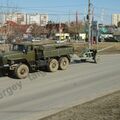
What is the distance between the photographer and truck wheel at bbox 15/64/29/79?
22.2 m

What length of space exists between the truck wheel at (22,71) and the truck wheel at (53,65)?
2255 millimetres

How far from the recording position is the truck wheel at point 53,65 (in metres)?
25.0

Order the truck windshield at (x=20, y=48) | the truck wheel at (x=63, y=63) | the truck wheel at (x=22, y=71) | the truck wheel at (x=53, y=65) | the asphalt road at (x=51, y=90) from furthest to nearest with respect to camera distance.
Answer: the truck wheel at (x=63, y=63) → the truck wheel at (x=53, y=65) → the truck windshield at (x=20, y=48) → the truck wheel at (x=22, y=71) → the asphalt road at (x=51, y=90)

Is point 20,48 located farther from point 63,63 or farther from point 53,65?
point 63,63

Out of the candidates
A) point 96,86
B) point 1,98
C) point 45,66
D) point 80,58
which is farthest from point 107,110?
point 80,58

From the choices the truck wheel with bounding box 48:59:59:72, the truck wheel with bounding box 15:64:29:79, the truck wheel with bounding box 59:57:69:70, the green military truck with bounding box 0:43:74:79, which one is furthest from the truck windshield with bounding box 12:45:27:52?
the truck wheel with bounding box 59:57:69:70

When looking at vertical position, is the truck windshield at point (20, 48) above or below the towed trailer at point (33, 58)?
above

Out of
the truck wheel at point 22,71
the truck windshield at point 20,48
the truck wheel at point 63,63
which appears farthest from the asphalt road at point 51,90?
the truck windshield at point 20,48

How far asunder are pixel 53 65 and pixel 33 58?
5.33ft

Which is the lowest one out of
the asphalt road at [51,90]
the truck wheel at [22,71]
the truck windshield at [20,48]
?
the asphalt road at [51,90]

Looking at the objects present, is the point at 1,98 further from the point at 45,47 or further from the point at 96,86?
the point at 45,47

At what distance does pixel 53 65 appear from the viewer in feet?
83.0

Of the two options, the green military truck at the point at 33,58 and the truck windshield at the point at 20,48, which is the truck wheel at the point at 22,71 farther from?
the truck windshield at the point at 20,48

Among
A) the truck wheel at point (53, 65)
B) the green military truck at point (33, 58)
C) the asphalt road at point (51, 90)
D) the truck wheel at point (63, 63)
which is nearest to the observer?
the asphalt road at point (51, 90)
